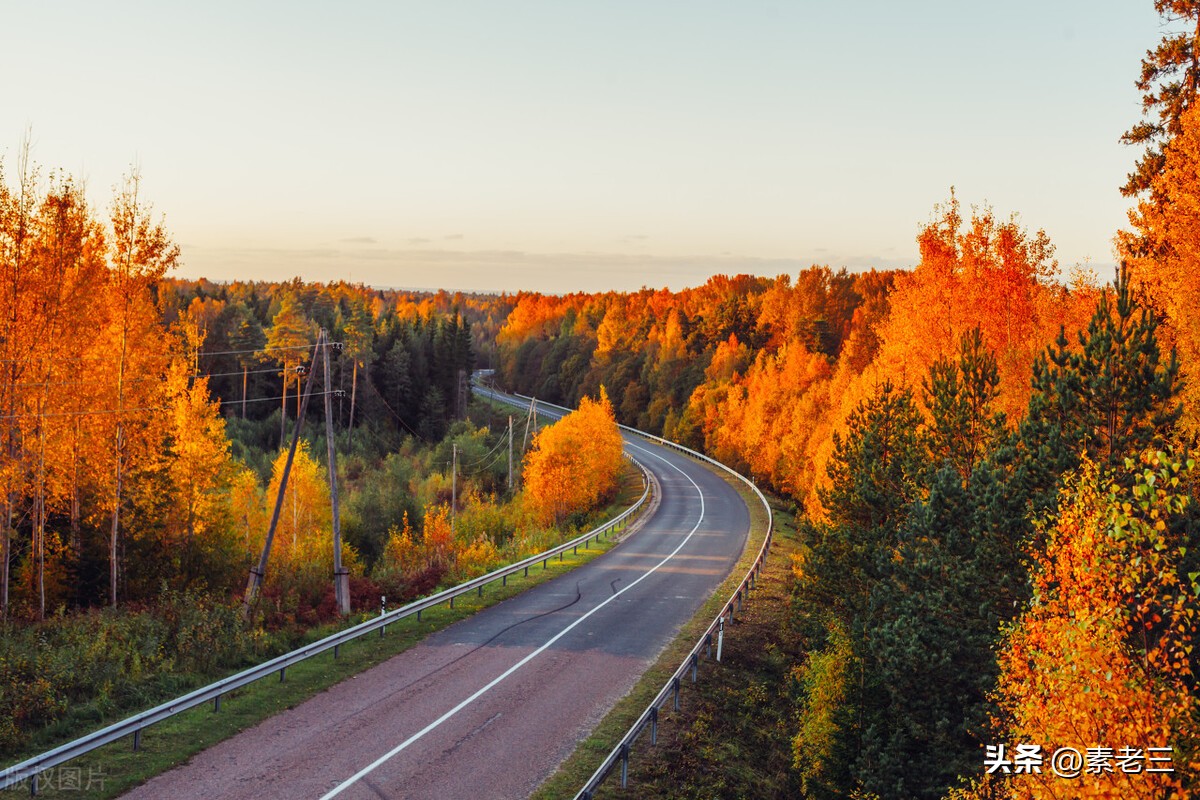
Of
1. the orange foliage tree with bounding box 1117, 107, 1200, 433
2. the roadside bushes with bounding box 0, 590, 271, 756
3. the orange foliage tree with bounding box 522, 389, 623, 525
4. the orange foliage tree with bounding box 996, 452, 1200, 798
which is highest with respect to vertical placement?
the orange foliage tree with bounding box 1117, 107, 1200, 433

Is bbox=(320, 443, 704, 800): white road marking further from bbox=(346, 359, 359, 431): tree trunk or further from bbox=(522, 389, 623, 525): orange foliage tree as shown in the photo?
bbox=(346, 359, 359, 431): tree trunk

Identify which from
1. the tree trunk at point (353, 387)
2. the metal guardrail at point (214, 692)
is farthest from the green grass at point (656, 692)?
the tree trunk at point (353, 387)

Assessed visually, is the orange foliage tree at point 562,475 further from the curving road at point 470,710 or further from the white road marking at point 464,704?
the curving road at point 470,710

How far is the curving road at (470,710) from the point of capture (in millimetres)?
14820

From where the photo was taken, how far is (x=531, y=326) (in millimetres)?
172625

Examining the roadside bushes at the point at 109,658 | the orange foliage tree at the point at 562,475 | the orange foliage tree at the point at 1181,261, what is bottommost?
the orange foliage tree at the point at 562,475

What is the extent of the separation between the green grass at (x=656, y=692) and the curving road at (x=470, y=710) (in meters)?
0.33

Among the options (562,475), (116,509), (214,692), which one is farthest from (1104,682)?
(562,475)

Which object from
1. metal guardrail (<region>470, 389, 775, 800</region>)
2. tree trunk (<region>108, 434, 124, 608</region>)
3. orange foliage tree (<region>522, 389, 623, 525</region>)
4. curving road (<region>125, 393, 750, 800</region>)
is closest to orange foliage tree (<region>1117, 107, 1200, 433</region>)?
metal guardrail (<region>470, 389, 775, 800</region>)

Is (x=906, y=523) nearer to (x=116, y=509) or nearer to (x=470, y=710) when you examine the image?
(x=470, y=710)

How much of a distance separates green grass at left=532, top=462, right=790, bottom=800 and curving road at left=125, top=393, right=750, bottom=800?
332 mm

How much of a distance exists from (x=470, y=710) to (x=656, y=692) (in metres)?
4.68

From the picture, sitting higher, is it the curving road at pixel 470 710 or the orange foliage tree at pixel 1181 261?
the orange foliage tree at pixel 1181 261

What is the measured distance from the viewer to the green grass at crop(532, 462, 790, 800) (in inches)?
620
